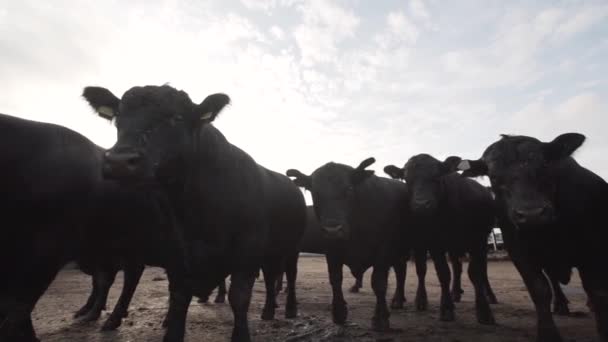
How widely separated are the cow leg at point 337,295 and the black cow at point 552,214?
254 cm

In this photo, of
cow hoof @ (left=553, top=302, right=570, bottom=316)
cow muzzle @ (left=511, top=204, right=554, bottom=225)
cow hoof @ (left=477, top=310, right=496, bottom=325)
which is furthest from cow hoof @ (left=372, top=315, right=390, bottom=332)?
cow hoof @ (left=553, top=302, right=570, bottom=316)

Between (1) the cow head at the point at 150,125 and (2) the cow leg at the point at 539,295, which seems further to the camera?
(2) the cow leg at the point at 539,295

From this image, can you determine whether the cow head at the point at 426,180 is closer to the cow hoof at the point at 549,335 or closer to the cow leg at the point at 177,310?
the cow hoof at the point at 549,335

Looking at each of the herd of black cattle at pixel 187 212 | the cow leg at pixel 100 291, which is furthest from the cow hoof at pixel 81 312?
the herd of black cattle at pixel 187 212

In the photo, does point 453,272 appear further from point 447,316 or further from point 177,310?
point 177,310

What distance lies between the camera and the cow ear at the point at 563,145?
4.53 m

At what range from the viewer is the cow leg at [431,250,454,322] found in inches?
240

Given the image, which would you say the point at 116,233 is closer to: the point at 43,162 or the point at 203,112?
the point at 43,162

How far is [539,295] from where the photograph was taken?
4590 mm

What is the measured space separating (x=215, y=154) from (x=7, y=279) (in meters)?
2.20

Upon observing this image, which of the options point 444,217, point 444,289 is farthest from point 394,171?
point 444,289

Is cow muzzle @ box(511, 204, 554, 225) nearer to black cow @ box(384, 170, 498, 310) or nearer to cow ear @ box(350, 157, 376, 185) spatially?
cow ear @ box(350, 157, 376, 185)

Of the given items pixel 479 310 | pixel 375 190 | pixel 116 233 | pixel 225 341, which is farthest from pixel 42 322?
pixel 479 310

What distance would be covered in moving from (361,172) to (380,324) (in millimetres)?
2673
